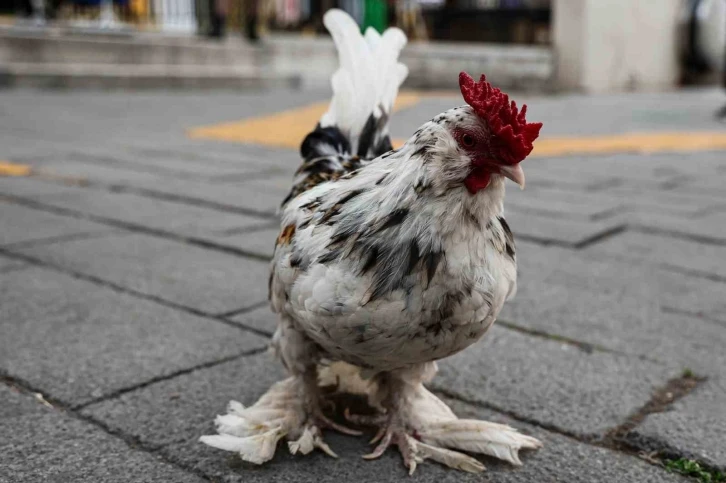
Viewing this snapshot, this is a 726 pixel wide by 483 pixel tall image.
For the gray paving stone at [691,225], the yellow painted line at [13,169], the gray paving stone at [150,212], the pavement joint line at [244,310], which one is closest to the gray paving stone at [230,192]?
the gray paving stone at [150,212]

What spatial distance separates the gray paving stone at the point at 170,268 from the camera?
3.17m

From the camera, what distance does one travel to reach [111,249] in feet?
12.4

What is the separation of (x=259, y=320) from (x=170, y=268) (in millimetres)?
771

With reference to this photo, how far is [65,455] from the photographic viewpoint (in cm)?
190

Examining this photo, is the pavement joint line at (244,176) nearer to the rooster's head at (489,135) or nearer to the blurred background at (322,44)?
the rooster's head at (489,135)

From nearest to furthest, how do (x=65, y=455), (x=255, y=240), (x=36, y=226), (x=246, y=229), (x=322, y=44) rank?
1. (x=65, y=455)
2. (x=255, y=240)
3. (x=36, y=226)
4. (x=246, y=229)
5. (x=322, y=44)

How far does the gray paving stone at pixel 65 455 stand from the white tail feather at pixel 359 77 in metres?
1.13

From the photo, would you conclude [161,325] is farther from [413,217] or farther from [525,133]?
[525,133]

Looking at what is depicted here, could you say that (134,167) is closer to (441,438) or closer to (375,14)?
(441,438)

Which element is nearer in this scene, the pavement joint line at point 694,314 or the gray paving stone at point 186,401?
the gray paving stone at point 186,401

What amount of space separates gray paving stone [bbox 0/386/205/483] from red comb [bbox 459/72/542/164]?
104 centimetres

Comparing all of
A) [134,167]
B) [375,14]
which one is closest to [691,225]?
[134,167]

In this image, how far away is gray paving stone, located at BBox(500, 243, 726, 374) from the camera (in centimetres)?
276

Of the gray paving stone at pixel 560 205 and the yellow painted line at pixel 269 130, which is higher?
the yellow painted line at pixel 269 130
